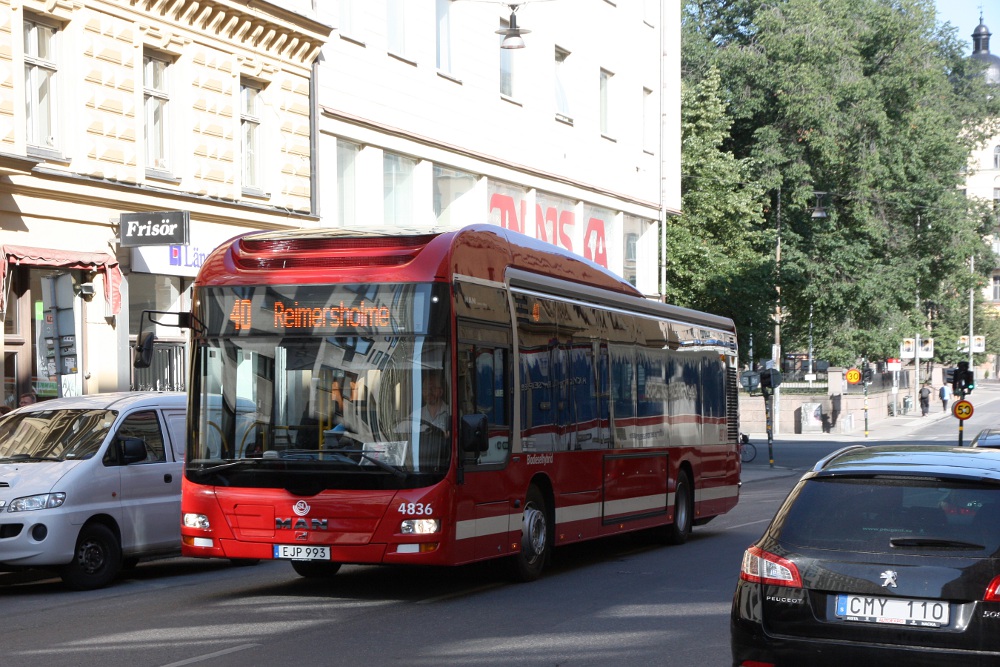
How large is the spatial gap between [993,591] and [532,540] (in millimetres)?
6911

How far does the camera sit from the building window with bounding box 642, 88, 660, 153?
129ft

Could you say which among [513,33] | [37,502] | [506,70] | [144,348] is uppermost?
[506,70]

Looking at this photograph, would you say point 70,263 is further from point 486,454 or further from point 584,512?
point 486,454

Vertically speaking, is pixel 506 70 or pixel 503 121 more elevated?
pixel 506 70

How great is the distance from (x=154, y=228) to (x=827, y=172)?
32.5 meters

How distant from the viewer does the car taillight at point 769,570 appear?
21.4 feet

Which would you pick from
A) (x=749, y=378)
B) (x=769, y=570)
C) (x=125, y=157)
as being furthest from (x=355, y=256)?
(x=749, y=378)

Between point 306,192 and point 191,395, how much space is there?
13704 millimetres

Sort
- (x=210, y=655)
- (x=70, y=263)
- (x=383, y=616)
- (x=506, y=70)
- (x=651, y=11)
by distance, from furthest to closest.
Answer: (x=651, y=11), (x=506, y=70), (x=70, y=263), (x=383, y=616), (x=210, y=655)

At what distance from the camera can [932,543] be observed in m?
6.40

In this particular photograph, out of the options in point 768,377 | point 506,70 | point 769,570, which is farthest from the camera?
point 768,377

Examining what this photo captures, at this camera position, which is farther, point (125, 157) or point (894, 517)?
point (125, 157)

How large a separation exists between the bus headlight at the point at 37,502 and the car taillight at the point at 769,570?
24.9 ft

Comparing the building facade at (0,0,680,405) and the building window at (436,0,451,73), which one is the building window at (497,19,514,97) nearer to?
the building facade at (0,0,680,405)
